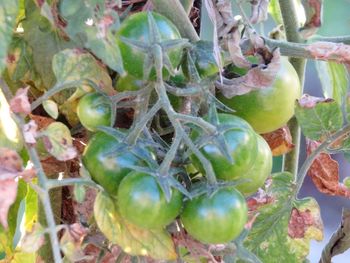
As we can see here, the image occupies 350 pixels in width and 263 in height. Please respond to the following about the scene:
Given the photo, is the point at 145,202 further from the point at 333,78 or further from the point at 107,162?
the point at 333,78

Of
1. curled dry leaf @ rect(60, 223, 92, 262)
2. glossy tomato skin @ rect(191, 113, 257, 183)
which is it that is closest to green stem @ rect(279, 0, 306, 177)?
glossy tomato skin @ rect(191, 113, 257, 183)

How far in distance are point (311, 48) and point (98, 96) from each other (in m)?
0.23

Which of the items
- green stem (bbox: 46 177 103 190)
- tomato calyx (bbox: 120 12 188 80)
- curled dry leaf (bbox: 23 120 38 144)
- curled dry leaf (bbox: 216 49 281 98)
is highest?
tomato calyx (bbox: 120 12 188 80)

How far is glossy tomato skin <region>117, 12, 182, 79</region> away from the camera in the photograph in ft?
1.85

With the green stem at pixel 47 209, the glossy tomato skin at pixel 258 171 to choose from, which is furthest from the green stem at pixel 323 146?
the green stem at pixel 47 209

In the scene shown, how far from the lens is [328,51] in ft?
2.14

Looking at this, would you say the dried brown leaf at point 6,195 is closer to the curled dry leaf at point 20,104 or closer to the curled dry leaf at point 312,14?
the curled dry leaf at point 20,104

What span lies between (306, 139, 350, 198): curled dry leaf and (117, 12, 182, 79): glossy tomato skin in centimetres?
31

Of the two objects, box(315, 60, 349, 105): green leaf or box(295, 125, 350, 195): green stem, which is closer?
box(295, 125, 350, 195): green stem

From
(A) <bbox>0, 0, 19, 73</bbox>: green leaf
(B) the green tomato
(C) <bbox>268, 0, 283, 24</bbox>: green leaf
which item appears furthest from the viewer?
(C) <bbox>268, 0, 283, 24</bbox>: green leaf

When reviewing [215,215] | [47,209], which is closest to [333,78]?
[215,215]

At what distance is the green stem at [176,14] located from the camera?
0.63m

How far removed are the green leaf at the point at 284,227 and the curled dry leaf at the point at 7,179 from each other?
14.7 inches

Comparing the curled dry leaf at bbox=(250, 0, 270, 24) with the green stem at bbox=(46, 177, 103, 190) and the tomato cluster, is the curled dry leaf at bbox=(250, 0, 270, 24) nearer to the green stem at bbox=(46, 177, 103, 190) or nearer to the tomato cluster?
the tomato cluster
